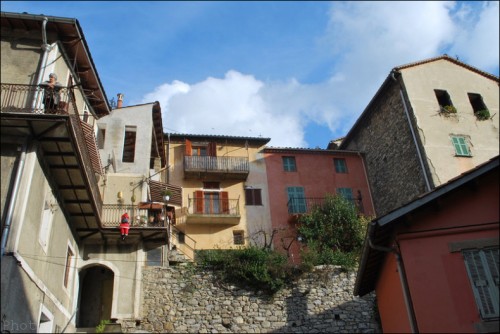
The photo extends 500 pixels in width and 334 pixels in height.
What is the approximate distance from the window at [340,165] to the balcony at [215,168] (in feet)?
19.3

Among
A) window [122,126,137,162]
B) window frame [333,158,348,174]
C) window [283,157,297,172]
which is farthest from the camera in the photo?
window frame [333,158,348,174]

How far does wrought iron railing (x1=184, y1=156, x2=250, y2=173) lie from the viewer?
2908 cm

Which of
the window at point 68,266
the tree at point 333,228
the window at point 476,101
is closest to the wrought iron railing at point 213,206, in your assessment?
the tree at point 333,228

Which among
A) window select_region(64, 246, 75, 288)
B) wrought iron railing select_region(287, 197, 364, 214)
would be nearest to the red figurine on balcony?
window select_region(64, 246, 75, 288)

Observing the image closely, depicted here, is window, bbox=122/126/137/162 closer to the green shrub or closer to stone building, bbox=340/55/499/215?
the green shrub

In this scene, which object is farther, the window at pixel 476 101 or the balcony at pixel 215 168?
the balcony at pixel 215 168

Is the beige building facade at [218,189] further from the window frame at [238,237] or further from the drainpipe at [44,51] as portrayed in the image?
the drainpipe at [44,51]

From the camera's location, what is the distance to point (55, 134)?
14.2m

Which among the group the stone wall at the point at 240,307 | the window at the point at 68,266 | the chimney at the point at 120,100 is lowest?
the stone wall at the point at 240,307

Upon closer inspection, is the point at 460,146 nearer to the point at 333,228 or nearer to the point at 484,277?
the point at 333,228

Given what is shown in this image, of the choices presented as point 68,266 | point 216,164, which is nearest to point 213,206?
point 216,164

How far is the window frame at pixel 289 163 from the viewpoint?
3130cm

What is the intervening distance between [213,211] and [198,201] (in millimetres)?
1025

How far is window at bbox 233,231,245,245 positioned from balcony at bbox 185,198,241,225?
0.56 metres
